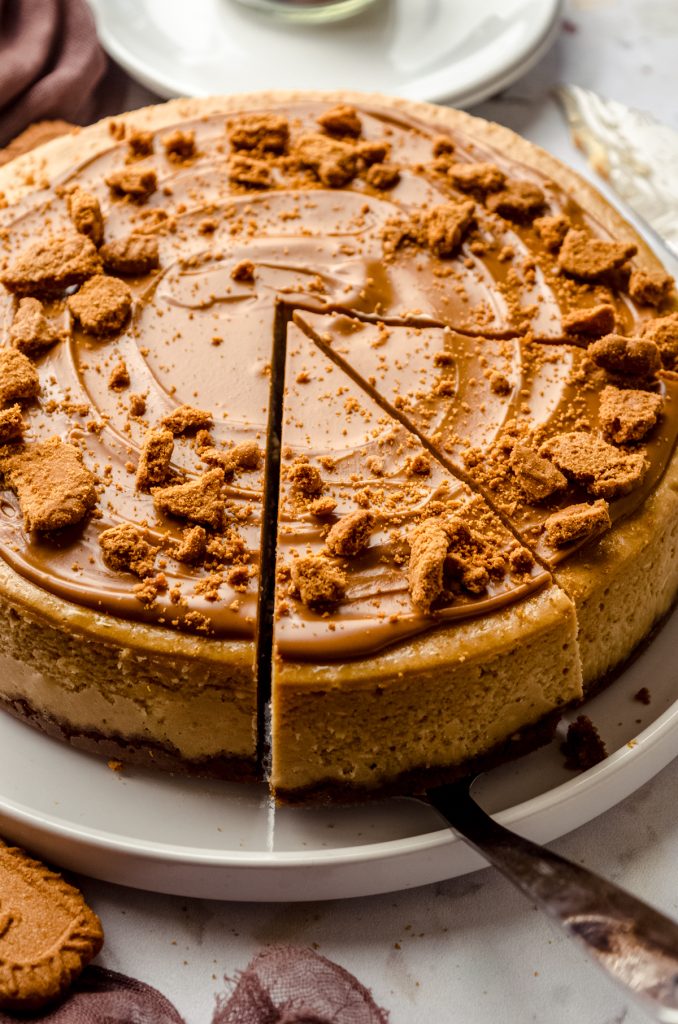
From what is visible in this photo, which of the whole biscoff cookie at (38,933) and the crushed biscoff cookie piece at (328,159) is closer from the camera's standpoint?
the whole biscoff cookie at (38,933)

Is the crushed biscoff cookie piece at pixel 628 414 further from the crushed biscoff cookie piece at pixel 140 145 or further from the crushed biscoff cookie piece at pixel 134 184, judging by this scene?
the crushed biscoff cookie piece at pixel 140 145

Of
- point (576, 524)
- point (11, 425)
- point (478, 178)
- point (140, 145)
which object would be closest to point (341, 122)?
point (478, 178)

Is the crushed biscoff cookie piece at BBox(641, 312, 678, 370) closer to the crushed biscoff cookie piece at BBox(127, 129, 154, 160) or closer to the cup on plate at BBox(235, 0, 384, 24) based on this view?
the crushed biscoff cookie piece at BBox(127, 129, 154, 160)

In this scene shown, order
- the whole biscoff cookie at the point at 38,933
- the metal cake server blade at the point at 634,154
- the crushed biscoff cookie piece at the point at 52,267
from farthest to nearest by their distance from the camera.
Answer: the metal cake server blade at the point at 634,154 → the crushed biscoff cookie piece at the point at 52,267 → the whole biscoff cookie at the point at 38,933

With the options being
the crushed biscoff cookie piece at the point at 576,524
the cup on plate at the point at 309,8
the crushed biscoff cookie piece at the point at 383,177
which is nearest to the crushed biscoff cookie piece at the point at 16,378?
the crushed biscoff cookie piece at the point at 383,177

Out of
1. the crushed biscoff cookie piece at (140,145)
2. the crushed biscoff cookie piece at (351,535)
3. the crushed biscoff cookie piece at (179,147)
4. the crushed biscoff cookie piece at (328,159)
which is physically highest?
the crushed biscoff cookie piece at (328,159)

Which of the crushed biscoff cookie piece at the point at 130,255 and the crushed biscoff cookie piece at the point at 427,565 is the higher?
the crushed biscoff cookie piece at the point at 427,565
